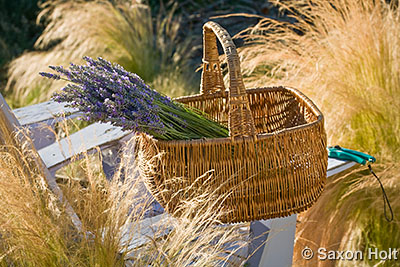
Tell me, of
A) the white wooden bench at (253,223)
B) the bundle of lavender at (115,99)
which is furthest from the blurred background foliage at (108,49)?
the bundle of lavender at (115,99)

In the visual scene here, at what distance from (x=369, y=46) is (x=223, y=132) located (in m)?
0.98

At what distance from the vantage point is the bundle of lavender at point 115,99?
103 cm

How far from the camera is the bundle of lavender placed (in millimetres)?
1032

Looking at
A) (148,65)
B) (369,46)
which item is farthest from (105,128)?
(148,65)

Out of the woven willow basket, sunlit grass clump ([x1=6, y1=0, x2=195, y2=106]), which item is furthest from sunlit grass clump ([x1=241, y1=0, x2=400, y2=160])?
sunlit grass clump ([x1=6, y1=0, x2=195, y2=106])

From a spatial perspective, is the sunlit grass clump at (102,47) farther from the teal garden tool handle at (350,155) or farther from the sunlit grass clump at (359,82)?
the teal garden tool handle at (350,155)

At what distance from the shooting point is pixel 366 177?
1675mm

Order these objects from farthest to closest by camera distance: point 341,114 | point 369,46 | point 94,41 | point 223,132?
point 94,41
point 369,46
point 341,114
point 223,132

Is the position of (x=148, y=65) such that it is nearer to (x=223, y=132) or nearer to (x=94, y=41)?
(x=94, y=41)

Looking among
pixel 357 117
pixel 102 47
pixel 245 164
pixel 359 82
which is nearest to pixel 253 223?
pixel 245 164

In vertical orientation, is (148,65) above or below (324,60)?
below
